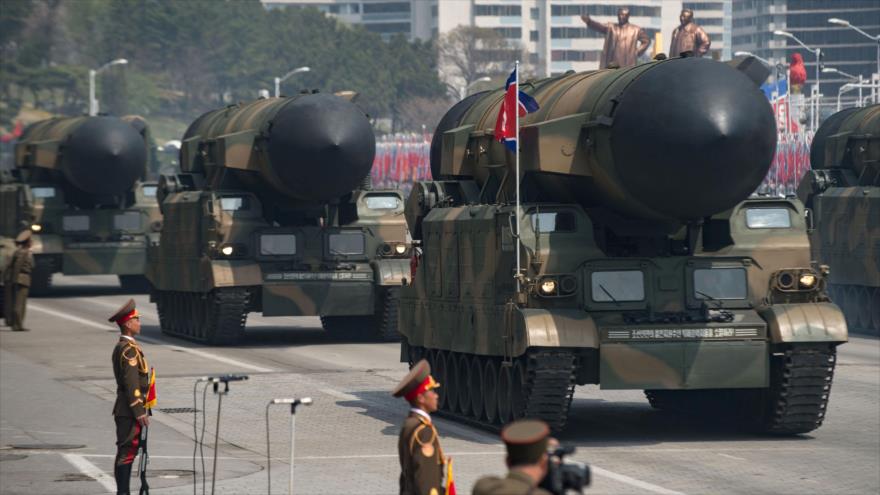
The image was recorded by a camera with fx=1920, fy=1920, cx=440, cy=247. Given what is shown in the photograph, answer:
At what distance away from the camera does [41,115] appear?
154 m

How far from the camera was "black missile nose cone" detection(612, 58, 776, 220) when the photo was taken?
20.3m

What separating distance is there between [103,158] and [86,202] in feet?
5.88

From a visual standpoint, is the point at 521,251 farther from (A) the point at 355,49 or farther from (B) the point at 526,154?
(A) the point at 355,49

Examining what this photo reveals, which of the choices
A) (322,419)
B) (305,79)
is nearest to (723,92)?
(322,419)

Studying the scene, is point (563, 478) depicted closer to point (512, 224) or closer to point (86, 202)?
point (512, 224)

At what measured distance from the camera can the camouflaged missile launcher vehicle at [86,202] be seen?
45000 mm

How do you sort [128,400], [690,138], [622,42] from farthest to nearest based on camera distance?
1. [622,42]
2. [690,138]
3. [128,400]

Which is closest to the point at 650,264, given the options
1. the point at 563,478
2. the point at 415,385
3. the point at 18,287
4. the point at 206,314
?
the point at 415,385

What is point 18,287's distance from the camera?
3744 centimetres

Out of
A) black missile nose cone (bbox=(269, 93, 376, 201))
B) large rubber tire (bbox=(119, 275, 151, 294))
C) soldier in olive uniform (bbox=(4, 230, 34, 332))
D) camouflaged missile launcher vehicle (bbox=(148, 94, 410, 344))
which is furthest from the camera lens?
large rubber tire (bbox=(119, 275, 151, 294))

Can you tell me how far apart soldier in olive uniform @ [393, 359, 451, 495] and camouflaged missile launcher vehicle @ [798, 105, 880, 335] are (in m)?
25.6

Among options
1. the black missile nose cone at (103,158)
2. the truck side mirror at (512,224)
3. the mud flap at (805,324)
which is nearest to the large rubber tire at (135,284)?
the black missile nose cone at (103,158)

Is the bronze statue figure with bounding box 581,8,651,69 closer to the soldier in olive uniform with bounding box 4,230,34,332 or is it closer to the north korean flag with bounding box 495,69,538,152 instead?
the soldier in olive uniform with bounding box 4,230,34,332

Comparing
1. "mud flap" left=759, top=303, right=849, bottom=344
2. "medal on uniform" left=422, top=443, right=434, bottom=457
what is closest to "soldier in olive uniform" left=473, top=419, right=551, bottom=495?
"medal on uniform" left=422, top=443, right=434, bottom=457
